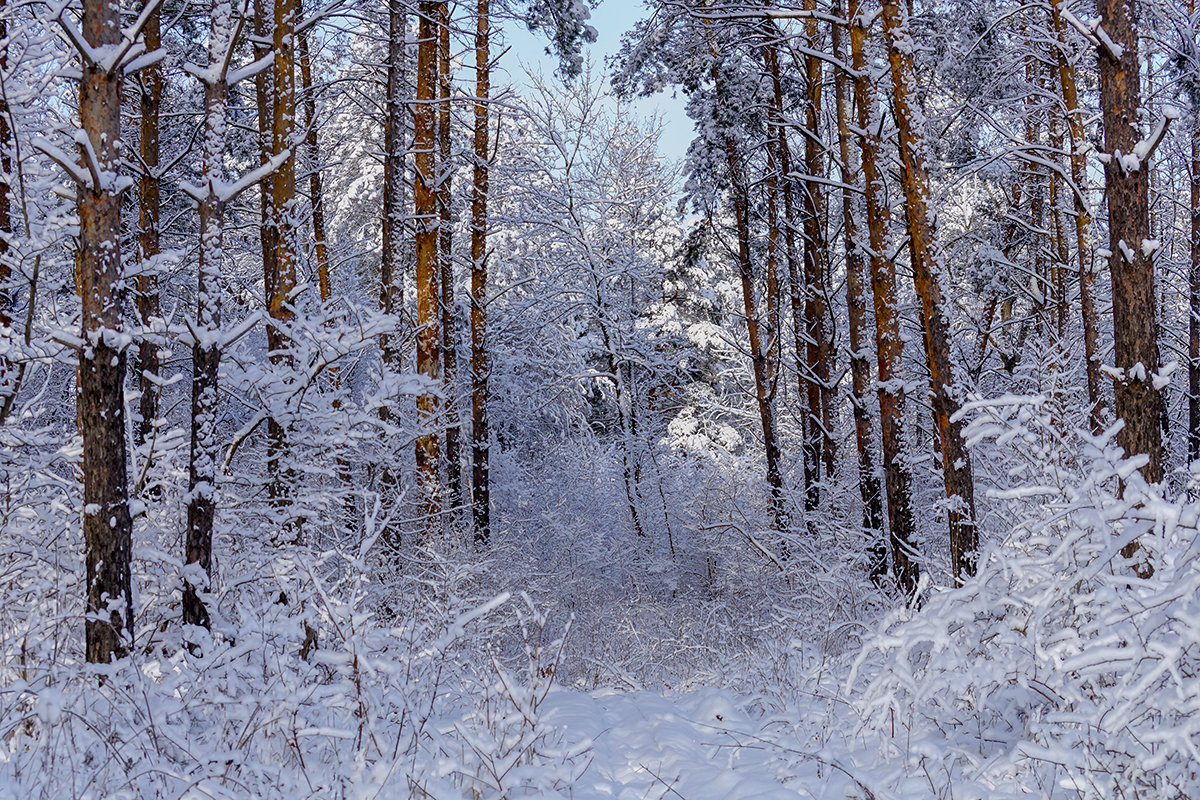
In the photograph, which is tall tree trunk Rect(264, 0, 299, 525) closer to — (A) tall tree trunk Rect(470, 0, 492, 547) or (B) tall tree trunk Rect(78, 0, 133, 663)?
(B) tall tree trunk Rect(78, 0, 133, 663)

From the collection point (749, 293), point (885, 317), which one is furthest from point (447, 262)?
point (885, 317)

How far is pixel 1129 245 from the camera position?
5.89m

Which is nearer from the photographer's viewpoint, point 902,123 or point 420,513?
point 902,123

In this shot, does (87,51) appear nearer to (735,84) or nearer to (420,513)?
(420,513)

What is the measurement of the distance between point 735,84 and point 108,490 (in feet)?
42.7

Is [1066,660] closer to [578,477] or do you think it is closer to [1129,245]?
[1129,245]

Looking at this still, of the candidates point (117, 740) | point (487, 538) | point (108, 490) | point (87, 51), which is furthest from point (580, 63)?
point (117, 740)

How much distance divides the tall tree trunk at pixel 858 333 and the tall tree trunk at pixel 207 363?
6.68m

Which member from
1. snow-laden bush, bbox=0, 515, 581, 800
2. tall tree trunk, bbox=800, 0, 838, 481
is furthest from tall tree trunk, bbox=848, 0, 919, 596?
snow-laden bush, bbox=0, 515, 581, 800

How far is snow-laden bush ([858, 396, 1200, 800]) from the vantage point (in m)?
2.99

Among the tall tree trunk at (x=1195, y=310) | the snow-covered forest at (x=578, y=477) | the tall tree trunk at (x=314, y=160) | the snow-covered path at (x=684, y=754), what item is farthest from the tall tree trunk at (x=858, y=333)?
the tall tree trunk at (x=1195, y=310)

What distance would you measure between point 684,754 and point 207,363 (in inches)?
145

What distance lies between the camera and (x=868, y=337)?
10938 mm

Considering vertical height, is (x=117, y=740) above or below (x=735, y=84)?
below
